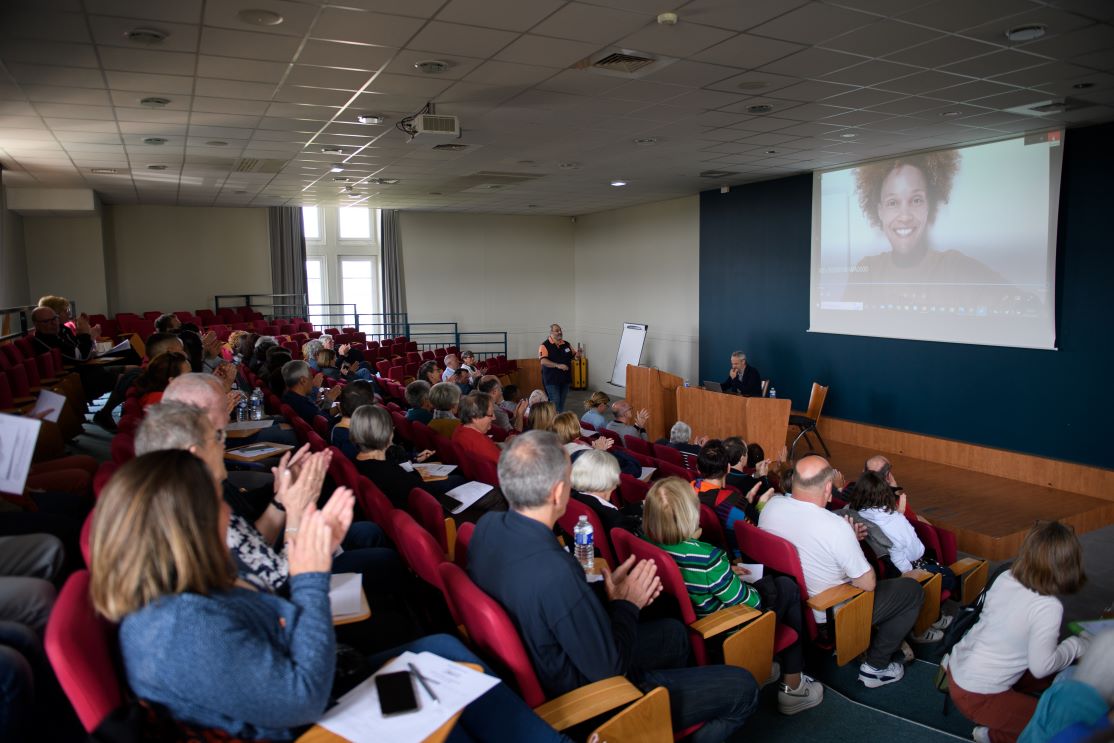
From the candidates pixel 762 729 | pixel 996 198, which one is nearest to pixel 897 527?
pixel 762 729

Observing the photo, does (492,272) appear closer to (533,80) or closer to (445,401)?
(445,401)

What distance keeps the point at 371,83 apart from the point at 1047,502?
7.29 metres

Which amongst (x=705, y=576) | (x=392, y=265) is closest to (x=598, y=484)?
(x=705, y=576)

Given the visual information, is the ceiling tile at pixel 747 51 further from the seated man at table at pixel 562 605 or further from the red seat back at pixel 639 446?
the seated man at table at pixel 562 605

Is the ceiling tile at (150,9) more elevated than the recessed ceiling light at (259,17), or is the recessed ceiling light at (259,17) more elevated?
the recessed ceiling light at (259,17)

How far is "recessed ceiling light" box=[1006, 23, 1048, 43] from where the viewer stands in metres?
4.33

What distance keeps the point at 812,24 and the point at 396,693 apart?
434 cm

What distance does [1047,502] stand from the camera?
693 cm

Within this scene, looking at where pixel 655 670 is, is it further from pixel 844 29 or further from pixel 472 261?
pixel 472 261

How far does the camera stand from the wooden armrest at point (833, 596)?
10.7ft

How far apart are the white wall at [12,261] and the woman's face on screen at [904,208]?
11.6 metres

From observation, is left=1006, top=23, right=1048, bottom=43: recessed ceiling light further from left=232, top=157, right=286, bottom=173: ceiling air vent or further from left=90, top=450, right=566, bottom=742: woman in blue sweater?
left=232, top=157, right=286, bottom=173: ceiling air vent

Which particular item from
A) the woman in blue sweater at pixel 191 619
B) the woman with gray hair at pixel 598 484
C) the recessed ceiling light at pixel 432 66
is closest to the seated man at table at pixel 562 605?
the woman in blue sweater at pixel 191 619

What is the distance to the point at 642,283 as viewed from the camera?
14.4 m
